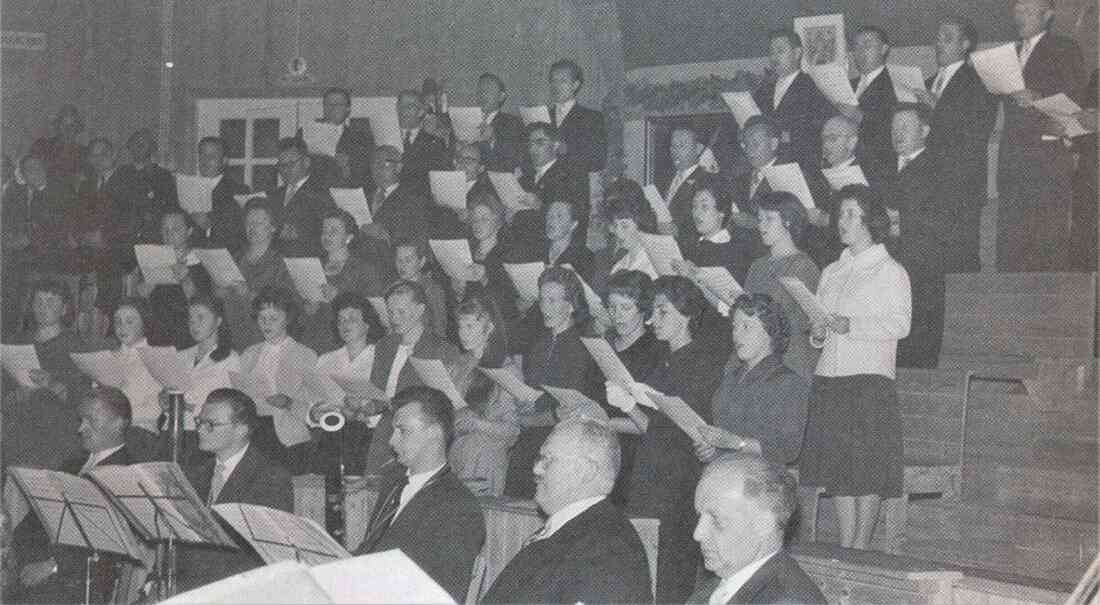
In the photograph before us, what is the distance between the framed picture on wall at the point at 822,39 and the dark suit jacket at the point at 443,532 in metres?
2.25

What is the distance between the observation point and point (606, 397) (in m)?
7.33

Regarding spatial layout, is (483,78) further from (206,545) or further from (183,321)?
(206,545)

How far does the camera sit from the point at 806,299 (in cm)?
663

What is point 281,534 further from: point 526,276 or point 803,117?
point 526,276

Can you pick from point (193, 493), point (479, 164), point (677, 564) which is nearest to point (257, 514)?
point (193, 493)

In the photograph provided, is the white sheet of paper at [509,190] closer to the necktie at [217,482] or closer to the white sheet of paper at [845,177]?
the white sheet of paper at [845,177]

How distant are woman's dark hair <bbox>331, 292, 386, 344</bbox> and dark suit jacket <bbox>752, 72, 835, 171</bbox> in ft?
8.06

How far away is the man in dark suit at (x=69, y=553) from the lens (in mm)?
6648

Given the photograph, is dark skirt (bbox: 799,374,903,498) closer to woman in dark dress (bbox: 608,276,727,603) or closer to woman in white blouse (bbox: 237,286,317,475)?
woman in dark dress (bbox: 608,276,727,603)

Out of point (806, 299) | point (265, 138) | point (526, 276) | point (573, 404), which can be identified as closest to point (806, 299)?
point (806, 299)

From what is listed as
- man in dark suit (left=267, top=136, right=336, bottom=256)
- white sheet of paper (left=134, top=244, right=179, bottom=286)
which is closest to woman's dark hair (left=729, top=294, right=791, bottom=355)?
man in dark suit (left=267, top=136, right=336, bottom=256)

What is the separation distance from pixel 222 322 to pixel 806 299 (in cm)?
348

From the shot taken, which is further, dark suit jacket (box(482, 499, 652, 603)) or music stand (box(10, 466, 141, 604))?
music stand (box(10, 466, 141, 604))

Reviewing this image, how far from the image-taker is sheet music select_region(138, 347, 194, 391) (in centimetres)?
896
